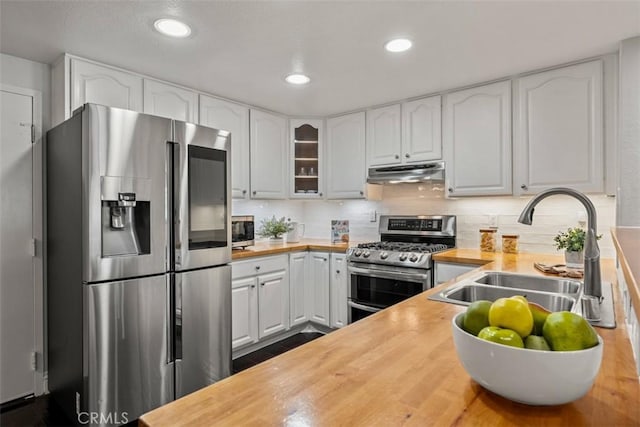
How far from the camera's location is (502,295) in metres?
1.62

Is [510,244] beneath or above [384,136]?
beneath

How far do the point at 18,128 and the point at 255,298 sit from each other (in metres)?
2.03

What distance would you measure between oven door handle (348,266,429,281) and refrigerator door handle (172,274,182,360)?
1471mm

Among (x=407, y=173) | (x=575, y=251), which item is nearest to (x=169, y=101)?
(x=407, y=173)

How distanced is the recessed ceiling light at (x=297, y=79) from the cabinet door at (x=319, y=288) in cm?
155

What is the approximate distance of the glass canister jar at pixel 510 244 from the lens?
2.80 metres

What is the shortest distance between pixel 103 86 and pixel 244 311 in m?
1.93

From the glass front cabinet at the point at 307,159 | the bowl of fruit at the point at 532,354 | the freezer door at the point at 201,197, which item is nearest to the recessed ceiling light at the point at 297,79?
the freezer door at the point at 201,197

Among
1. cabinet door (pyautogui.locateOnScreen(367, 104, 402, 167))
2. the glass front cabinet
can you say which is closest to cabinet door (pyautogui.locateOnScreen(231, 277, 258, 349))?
the glass front cabinet

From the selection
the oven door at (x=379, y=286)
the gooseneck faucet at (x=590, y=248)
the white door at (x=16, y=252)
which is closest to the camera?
the gooseneck faucet at (x=590, y=248)

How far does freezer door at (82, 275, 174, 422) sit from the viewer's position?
1908 mm

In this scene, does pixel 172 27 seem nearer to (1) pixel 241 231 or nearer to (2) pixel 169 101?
(2) pixel 169 101

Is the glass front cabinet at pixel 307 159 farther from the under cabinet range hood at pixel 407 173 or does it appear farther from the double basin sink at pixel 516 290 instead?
the double basin sink at pixel 516 290

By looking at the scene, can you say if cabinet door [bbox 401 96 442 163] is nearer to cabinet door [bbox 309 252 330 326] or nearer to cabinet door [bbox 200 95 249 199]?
cabinet door [bbox 309 252 330 326]
